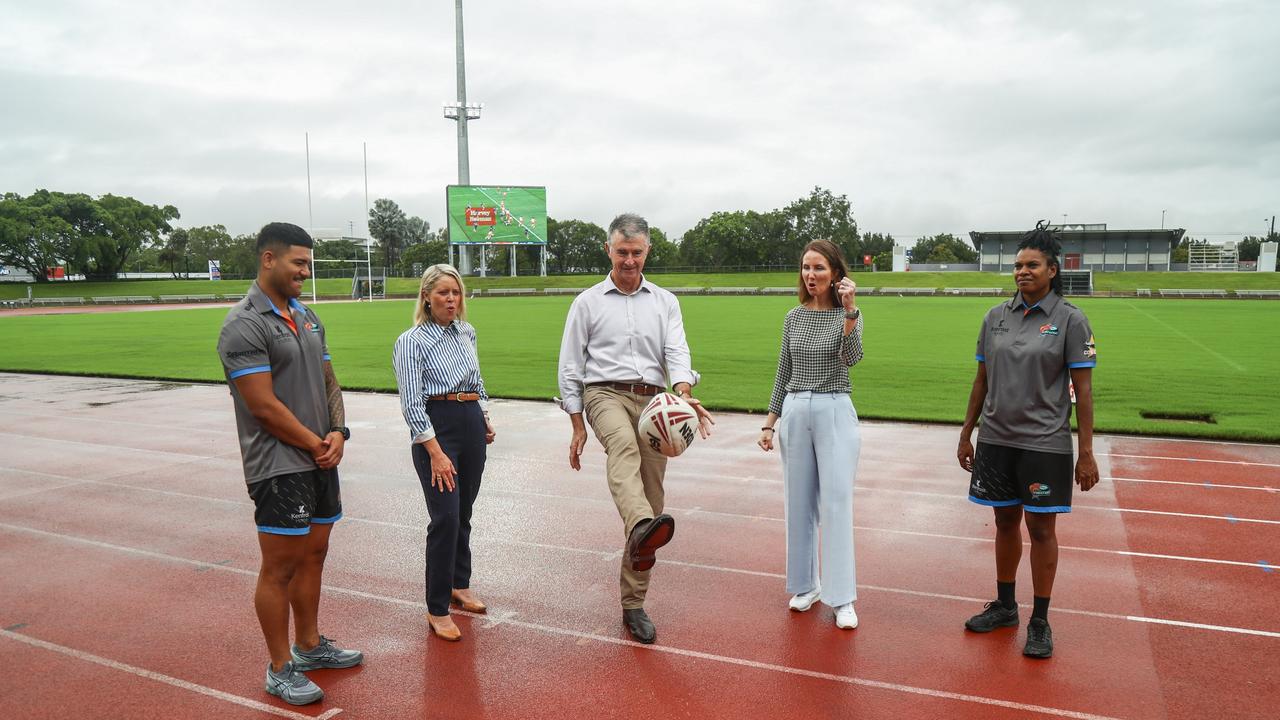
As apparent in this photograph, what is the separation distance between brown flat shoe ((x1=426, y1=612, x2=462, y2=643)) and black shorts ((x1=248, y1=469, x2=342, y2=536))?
3.35 ft

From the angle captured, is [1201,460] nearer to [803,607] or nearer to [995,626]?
[995,626]

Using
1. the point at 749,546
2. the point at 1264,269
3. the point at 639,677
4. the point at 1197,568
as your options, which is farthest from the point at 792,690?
the point at 1264,269

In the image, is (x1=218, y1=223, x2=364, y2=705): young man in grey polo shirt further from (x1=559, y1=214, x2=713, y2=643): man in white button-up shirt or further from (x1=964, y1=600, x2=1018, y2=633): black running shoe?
(x1=964, y1=600, x2=1018, y2=633): black running shoe

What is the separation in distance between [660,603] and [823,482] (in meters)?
1.25

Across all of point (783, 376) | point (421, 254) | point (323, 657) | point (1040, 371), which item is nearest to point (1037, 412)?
point (1040, 371)

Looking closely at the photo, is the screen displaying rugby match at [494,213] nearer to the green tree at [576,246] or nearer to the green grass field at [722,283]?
the green grass field at [722,283]

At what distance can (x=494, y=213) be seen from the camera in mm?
67000

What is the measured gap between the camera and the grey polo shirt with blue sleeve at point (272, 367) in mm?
3621

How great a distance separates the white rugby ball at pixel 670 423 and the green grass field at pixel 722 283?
212ft

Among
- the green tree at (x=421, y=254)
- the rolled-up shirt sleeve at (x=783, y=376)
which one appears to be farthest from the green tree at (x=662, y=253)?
the rolled-up shirt sleeve at (x=783, y=376)

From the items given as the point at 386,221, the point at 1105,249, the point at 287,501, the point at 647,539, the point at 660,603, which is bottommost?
the point at 660,603

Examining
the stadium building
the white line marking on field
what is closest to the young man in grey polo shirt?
the white line marking on field

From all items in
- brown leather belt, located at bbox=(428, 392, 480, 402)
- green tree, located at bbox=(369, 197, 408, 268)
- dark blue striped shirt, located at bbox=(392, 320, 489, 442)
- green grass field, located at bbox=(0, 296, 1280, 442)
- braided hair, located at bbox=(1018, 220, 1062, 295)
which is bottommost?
green grass field, located at bbox=(0, 296, 1280, 442)

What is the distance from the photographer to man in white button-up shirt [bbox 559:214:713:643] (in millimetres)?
4566
